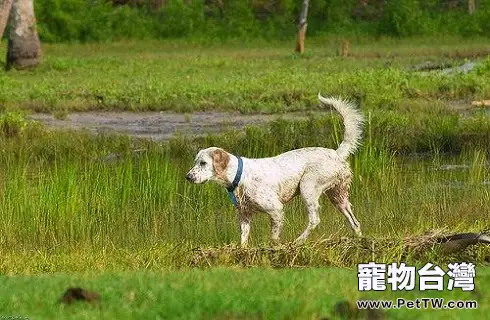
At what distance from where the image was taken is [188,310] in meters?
6.93

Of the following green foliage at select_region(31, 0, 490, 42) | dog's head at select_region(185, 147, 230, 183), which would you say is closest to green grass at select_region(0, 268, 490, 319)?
dog's head at select_region(185, 147, 230, 183)

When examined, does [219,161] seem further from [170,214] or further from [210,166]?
[170,214]

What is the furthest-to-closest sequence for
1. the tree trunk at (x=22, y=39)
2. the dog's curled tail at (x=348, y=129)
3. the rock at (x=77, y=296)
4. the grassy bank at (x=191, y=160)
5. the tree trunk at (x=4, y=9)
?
1. the tree trunk at (x=22, y=39)
2. the tree trunk at (x=4, y=9)
3. the dog's curled tail at (x=348, y=129)
4. the grassy bank at (x=191, y=160)
5. the rock at (x=77, y=296)

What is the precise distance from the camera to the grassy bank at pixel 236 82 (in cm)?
2280

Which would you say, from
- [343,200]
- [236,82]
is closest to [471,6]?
[236,82]

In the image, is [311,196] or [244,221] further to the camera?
[311,196]

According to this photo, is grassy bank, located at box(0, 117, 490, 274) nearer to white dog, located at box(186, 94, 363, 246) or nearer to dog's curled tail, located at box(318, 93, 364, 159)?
white dog, located at box(186, 94, 363, 246)

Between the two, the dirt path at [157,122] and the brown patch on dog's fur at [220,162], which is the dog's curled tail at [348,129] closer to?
the brown patch on dog's fur at [220,162]

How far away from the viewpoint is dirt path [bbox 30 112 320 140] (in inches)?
790

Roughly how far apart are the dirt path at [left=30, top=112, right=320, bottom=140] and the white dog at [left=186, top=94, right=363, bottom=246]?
27.0ft

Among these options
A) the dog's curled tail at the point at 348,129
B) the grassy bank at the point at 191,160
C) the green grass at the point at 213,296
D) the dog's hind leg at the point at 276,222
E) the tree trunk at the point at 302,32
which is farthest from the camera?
the tree trunk at the point at 302,32

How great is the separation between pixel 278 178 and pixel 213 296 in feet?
12.4

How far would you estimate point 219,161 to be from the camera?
Answer: 34.8 ft

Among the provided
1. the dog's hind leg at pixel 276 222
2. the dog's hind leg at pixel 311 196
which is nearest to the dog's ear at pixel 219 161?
the dog's hind leg at pixel 276 222
